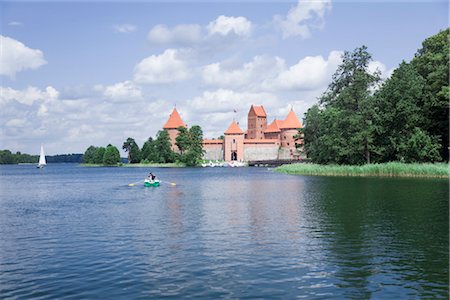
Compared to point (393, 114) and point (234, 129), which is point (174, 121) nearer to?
point (234, 129)

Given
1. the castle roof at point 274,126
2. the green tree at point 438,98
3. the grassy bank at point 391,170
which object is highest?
the castle roof at point 274,126

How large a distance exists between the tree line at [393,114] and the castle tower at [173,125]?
76711 millimetres

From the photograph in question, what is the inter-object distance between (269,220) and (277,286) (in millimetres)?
9802

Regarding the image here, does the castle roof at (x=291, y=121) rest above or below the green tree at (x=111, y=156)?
above

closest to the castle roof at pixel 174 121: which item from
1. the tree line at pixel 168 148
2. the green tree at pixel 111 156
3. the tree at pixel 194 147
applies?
the tree line at pixel 168 148

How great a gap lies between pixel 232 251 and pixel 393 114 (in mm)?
39291

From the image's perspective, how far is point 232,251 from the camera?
14172mm

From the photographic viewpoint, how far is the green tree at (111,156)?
460 ft

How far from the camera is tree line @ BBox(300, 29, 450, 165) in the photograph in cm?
4709

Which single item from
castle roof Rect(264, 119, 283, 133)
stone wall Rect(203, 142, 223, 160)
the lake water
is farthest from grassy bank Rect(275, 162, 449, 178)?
castle roof Rect(264, 119, 283, 133)

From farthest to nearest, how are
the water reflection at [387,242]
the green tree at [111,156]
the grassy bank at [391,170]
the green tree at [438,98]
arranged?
the green tree at [111,156] < the green tree at [438,98] < the grassy bank at [391,170] < the water reflection at [387,242]

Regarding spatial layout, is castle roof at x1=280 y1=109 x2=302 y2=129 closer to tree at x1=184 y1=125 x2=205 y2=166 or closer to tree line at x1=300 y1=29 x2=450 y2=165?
tree at x1=184 y1=125 x2=205 y2=166

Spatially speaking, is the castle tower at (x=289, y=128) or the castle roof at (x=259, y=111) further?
the castle roof at (x=259, y=111)

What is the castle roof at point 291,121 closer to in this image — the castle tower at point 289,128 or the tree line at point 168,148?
the castle tower at point 289,128
